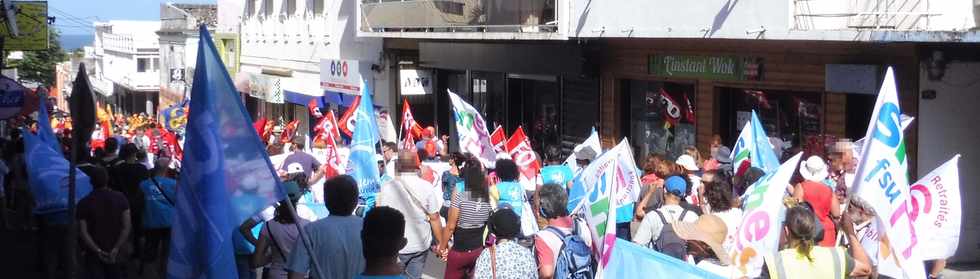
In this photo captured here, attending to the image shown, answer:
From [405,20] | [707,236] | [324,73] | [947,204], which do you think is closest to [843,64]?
[947,204]

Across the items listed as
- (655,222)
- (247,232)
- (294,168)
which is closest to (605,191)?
(655,222)

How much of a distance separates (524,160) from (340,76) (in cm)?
1510

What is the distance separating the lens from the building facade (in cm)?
1303

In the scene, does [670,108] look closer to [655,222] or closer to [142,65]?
[655,222]

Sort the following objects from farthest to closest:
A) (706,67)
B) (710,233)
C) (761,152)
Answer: (706,67) → (761,152) → (710,233)

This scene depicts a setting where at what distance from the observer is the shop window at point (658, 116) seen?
58.6ft

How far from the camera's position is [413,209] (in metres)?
9.54

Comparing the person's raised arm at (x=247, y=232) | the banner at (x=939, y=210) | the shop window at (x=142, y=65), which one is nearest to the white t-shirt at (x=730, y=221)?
the banner at (x=939, y=210)

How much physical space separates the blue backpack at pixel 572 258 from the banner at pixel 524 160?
560 cm

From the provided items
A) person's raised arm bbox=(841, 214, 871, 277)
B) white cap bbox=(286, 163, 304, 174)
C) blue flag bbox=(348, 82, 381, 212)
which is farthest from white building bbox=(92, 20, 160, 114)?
person's raised arm bbox=(841, 214, 871, 277)

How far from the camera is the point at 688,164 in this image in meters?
12.7

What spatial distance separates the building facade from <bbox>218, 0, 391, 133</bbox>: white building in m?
2.32

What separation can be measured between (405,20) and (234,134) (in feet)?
57.7

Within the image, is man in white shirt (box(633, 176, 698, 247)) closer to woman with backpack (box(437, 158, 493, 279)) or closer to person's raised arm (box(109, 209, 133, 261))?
woman with backpack (box(437, 158, 493, 279))
